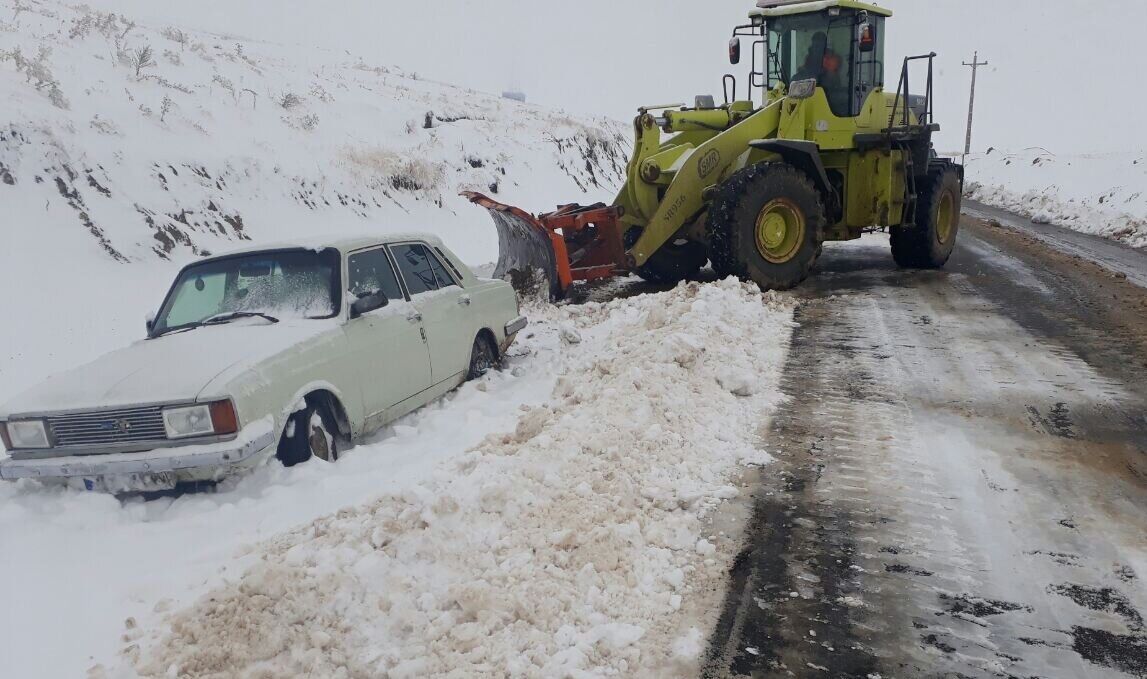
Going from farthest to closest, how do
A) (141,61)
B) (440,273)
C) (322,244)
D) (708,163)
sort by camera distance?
(141,61)
(708,163)
(440,273)
(322,244)

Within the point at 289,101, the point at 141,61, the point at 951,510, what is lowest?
the point at 951,510

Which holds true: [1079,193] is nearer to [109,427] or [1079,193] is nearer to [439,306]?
[439,306]

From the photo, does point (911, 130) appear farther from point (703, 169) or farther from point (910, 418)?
point (910, 418)

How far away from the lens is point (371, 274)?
567 cm

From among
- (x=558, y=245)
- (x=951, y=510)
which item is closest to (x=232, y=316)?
(x=558, y=245)

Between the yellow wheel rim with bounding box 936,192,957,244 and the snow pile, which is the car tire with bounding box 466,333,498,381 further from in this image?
the yellow wheel rim with bounding box 936,192,957,244

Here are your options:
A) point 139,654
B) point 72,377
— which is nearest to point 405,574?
point 139,654

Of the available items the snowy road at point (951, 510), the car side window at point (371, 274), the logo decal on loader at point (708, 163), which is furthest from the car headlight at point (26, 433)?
the logo decal on loader at point (708, 163)

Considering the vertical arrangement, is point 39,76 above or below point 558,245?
above

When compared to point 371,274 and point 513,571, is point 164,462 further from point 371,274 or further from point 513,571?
point 371,274

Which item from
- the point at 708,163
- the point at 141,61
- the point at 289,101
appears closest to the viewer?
the point at 708,163

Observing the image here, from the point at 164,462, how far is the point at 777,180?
710 cm

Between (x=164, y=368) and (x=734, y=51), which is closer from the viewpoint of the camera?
(x=164, y=368)

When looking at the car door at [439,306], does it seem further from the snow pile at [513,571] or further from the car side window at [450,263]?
the snow pile at [513,571]
